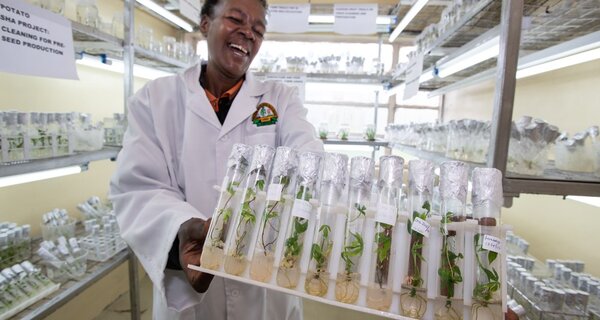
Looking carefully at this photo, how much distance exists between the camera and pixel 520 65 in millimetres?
1689

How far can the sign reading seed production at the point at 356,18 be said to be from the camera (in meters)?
2.81

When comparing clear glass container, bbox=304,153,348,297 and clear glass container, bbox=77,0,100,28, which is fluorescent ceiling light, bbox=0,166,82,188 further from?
clear glass container, bbox=304,153,348,297

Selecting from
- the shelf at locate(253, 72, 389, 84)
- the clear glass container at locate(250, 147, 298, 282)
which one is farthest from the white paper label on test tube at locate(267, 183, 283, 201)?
the shelf at locate(253, 72, 389, 84)

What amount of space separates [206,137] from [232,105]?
6.1 inches

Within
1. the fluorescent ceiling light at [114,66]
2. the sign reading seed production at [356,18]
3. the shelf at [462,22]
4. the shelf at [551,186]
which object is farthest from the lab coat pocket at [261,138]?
the sign reading seed production at [356,18]

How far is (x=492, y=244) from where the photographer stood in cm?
68

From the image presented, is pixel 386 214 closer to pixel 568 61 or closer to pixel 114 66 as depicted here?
pixel 568 61

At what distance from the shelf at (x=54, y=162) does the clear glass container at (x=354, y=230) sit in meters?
1.29

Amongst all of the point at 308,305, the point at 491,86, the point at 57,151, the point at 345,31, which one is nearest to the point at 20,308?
the point at 57,151

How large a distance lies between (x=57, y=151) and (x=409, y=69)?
2138 mm

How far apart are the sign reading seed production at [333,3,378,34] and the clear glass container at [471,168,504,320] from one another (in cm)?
235

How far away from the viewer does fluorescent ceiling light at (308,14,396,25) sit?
3.12 m

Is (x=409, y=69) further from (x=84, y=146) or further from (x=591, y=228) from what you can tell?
(x=84, y=146)

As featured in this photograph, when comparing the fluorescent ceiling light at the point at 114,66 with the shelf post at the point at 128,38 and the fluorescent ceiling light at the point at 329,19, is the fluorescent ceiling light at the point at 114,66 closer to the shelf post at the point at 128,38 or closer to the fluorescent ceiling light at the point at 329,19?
the shelf post at the point at 128,38
